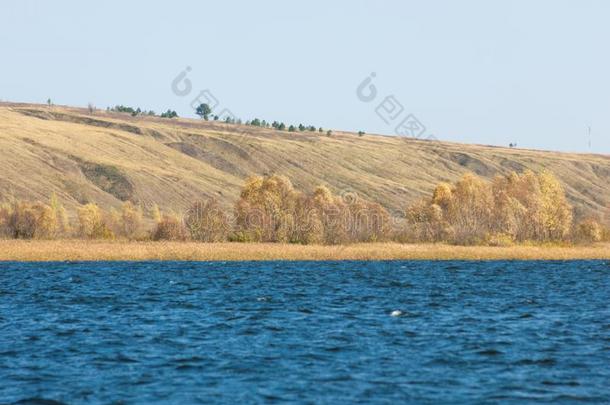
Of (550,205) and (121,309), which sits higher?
(550,205)

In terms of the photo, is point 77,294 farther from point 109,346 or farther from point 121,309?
point 109,346

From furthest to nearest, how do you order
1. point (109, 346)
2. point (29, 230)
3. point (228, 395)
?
1. point (29, 230)
2. point (109, 346)
3. point (228, 395)

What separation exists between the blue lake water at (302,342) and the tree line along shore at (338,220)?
42273mm

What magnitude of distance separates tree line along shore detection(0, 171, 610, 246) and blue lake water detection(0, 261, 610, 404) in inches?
1664

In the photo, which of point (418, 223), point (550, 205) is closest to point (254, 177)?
point (418, 223)

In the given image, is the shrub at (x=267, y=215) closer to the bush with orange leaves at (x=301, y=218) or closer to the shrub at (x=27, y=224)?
the bush with orange leaves at (x=301, y=218)

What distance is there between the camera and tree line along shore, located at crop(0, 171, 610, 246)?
113688mm

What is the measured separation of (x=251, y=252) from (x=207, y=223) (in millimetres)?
15962

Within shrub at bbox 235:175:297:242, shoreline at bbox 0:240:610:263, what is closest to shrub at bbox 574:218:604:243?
shoreline at bbox 0:240:610:263

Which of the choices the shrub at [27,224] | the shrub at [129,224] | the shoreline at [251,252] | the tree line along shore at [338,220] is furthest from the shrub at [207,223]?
the shrub at [27,224]

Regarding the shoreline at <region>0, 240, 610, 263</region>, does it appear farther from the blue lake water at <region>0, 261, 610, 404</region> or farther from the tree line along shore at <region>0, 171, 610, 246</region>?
the blue lake water at <region>0, 261, 610, 404</region>

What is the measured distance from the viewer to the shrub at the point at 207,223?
112562mm

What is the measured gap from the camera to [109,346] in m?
36.9

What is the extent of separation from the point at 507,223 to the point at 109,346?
304 ft
